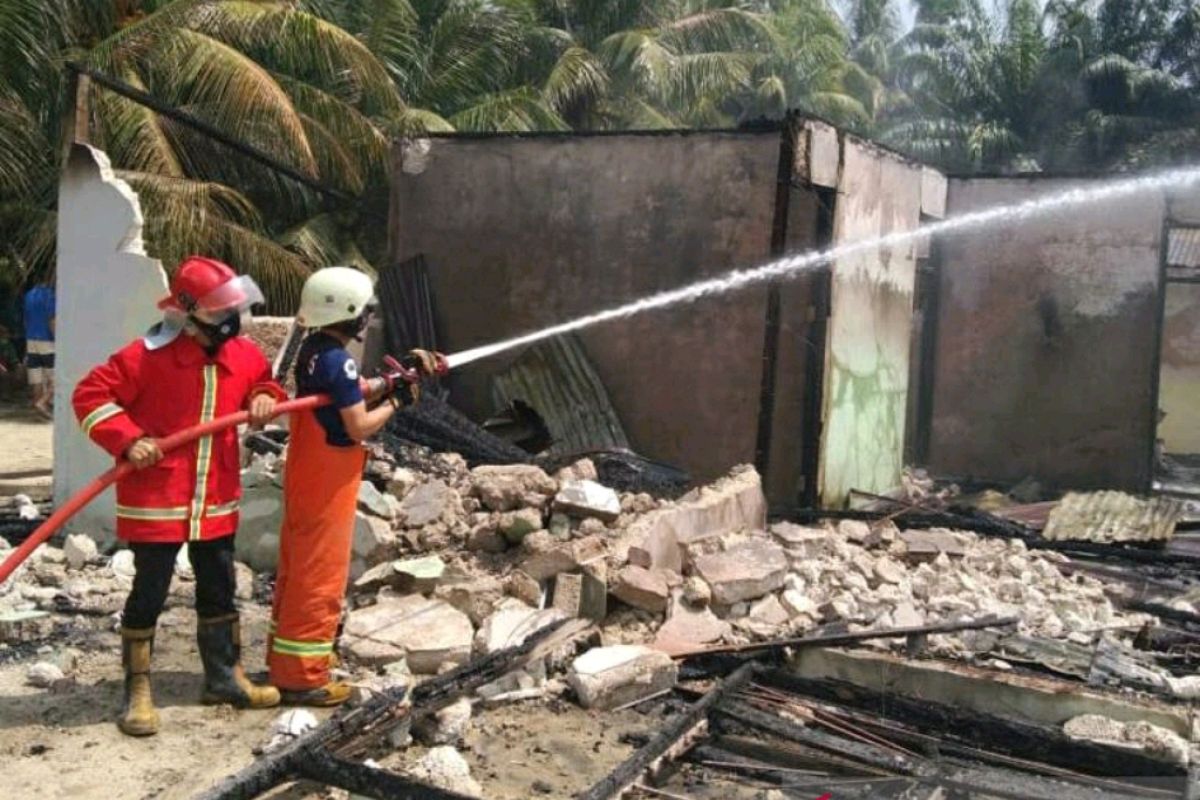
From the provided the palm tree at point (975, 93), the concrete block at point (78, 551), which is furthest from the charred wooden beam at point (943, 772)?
the palm tree at point (975, 93)

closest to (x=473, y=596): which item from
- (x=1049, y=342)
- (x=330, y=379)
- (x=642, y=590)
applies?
(x=642, y=590)

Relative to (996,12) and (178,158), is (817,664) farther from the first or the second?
(996,12)

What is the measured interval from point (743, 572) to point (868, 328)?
12.5ft

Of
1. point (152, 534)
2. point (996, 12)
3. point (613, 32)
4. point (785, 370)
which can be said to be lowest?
point (152, 534)

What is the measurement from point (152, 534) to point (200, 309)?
81 cm

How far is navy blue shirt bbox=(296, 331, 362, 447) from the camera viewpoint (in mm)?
4453

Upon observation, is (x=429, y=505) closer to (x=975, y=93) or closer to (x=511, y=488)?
(x=511, y=488)

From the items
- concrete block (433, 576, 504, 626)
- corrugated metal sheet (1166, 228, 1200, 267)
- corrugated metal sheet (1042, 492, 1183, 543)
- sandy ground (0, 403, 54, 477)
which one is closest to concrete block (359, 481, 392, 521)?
concrete block (433, 576, 504, 626)

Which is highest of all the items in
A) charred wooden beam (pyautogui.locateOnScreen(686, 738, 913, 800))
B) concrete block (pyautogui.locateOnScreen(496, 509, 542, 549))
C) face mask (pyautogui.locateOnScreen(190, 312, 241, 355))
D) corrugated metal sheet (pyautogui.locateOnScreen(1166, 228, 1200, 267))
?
corrugated metal sheet (pyautogui.locateOnScreen(1166, 228, 1200, 267))

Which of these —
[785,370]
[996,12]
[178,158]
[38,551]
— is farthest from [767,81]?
[38,551]

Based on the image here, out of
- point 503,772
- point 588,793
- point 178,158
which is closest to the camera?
point 588,793

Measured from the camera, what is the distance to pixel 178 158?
49.5ft

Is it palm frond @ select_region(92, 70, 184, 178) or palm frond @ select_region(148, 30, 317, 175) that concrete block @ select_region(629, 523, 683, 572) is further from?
palm frond @ select_region(92, 70, 184, 178)

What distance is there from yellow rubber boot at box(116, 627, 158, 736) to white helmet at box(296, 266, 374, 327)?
50.5 inches
